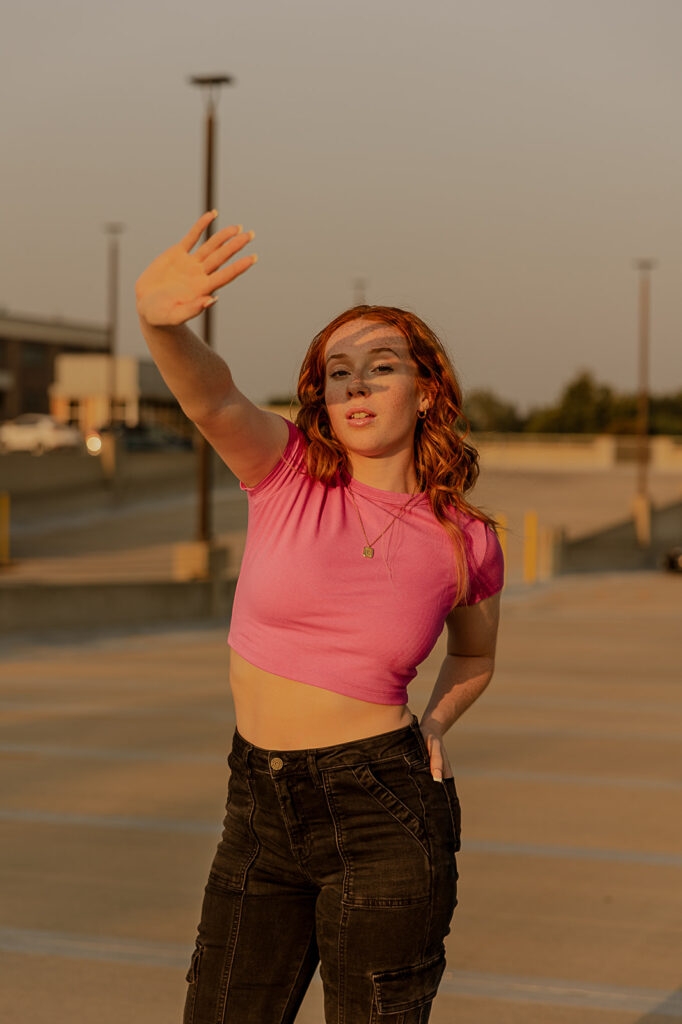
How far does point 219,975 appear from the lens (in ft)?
8.87

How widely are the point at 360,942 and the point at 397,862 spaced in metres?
0.16

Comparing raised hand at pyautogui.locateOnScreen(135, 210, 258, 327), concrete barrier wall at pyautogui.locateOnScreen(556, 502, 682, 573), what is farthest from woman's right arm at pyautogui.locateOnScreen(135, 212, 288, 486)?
concrete barrier wall at pyautogui.locateOnScreen(556, 502, 682, 573)

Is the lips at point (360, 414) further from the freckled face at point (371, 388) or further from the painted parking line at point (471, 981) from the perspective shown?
the painted parking line at point (471, 981)

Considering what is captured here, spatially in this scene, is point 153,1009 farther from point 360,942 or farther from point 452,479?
point 452,479

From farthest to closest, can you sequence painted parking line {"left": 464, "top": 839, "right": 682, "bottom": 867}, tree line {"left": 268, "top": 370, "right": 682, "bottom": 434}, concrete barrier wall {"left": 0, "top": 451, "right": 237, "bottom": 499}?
tree line {"left": 268, "top": 370, "right": 682, "bottom": 434} → concrete barrier wall {"left": 0, "top": 451, "right": 237, "bottom": 499} → painted parking line {"left": 464, "top": 839, "right": 682, "bottom": 867}

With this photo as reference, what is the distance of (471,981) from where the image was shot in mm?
4828

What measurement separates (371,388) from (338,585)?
0.40 meters

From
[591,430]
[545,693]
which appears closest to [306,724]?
[545,693]

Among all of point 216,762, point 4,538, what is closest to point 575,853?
point 216,762

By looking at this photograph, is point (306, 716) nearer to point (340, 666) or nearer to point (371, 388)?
point (340, 666)

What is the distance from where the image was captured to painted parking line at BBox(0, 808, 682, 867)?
643 centimetres

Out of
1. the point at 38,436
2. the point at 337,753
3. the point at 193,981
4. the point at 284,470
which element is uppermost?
the point at 38,436

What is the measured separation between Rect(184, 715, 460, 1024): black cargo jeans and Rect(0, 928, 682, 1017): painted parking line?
2130mm

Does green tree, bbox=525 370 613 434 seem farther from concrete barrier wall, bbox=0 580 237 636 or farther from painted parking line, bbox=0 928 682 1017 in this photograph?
painted parking line, bbox=0 928 682 1017
